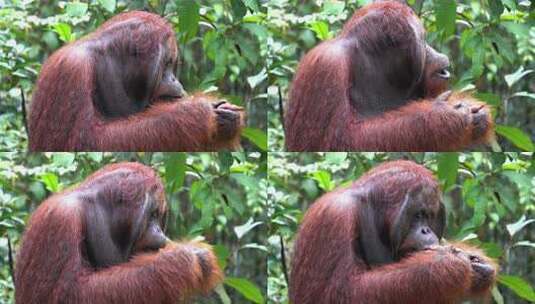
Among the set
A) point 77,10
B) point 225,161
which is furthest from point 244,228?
point 77,10

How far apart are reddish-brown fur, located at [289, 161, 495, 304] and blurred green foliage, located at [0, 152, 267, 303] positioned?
31cm

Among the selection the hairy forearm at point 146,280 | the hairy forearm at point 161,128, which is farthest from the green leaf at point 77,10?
the hairy forearm at point 146,280

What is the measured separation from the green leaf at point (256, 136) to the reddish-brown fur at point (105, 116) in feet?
0.70

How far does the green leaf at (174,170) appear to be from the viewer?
4.81 m

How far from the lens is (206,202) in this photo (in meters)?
5.00

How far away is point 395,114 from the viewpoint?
4621mm

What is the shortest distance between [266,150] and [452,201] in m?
0.70

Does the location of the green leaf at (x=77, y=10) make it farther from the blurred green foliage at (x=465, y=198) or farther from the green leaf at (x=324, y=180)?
the green leaf at (x=324, y=180)

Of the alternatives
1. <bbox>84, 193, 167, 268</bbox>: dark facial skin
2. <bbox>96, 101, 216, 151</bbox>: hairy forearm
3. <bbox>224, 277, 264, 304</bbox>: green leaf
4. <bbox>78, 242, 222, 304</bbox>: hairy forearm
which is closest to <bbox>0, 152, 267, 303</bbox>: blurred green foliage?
<bbox>224, 277, 264, 304</bbox>: green leaf

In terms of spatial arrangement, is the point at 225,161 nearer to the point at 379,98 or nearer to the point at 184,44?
the point at 184,44

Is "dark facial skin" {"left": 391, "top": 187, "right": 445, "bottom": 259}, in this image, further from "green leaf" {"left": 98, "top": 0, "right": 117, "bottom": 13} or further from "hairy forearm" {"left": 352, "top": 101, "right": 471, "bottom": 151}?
"green leaf" {"left": 98, "top": 0, "right": 117, "bottom": 13}

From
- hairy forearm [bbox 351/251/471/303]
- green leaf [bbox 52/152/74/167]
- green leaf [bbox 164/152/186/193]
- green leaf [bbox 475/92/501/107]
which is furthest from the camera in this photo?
green leaf [bbox 475/92/501/107]

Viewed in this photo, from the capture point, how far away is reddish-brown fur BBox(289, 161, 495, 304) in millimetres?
4453

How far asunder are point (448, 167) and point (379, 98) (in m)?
0.41
